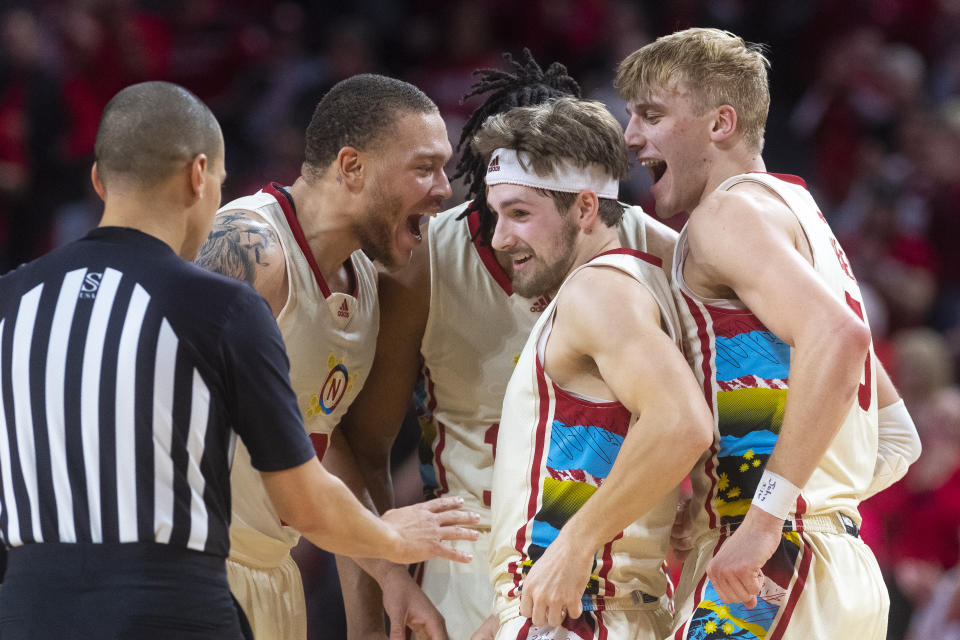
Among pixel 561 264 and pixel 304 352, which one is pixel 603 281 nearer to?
pixel 561 264

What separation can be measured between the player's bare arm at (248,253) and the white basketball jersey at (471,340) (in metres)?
0.67

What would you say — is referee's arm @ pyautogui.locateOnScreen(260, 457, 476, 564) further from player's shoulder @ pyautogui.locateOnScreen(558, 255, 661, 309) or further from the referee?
player's shoulder @ pyautogui.locateOnScreen(558, 255, 661, 309)

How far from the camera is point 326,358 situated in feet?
13.0

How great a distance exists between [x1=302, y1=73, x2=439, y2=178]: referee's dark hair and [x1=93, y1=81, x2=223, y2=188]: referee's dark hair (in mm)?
1206

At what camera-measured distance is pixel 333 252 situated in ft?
13.2

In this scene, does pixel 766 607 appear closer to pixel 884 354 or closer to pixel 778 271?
pixel 778 271

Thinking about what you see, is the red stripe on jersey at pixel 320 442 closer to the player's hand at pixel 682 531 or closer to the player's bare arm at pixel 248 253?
the player's bare arm at pixel 248 253

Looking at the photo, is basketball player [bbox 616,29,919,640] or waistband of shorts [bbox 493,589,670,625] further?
waistband of shorts [bbox 493,589,670,625]

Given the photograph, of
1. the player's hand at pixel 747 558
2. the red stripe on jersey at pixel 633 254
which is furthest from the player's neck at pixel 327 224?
the player's hand at pixel 747 558

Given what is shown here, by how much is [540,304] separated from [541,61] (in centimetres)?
579

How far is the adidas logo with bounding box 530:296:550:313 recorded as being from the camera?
409 cm

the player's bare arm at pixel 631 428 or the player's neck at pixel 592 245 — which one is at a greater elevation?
the player's neck at pixel 592 245

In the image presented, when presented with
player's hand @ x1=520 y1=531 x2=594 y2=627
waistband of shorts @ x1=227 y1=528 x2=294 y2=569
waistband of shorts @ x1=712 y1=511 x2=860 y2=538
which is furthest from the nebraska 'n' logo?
waistband of shorts @ x1=712 y1=511 x2=860 y2=538

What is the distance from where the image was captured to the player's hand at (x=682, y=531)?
11.3 ft
